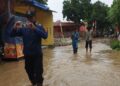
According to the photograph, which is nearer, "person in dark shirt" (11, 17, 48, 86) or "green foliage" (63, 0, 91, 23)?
"person in dark shirt" (11, 17, 48, 86)

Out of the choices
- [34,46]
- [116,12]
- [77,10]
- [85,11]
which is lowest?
[34,46]

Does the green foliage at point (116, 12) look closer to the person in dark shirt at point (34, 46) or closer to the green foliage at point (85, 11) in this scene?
the person in dark shirt at point (34, 46)

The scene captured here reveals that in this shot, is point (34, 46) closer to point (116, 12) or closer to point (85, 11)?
point (116, 12)

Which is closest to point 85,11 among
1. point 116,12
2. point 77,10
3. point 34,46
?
point 77,10

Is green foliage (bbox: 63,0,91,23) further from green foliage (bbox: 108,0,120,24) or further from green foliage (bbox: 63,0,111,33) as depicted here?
green foliage (bbox: 108,0,120,24)

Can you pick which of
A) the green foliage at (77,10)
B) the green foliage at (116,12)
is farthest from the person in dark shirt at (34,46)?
the green foliage at (77,10)

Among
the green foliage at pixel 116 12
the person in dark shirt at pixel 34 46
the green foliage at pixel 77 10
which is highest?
the green foliage at pixel 77 10

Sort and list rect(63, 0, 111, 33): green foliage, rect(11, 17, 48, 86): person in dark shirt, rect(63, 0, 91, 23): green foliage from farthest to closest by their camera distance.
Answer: rect(63, 0, 91, 23): green foliage → rect(63, 0, 111, 33): green foliage → rect(11, 17, 48, 86): person in dark shirt

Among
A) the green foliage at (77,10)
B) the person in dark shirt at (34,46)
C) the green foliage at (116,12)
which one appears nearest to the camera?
the person in dark shirt at (34,46)

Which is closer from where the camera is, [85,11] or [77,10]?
[77,10]

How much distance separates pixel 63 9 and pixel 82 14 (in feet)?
16.4

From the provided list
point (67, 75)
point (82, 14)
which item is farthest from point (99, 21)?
point (67, 75)

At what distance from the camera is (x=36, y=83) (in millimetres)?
8898

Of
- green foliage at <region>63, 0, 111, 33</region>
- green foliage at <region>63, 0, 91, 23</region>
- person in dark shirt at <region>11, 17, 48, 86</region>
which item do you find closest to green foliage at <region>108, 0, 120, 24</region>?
person in dark shirt at <region>11, 17, 48, 86</region>
